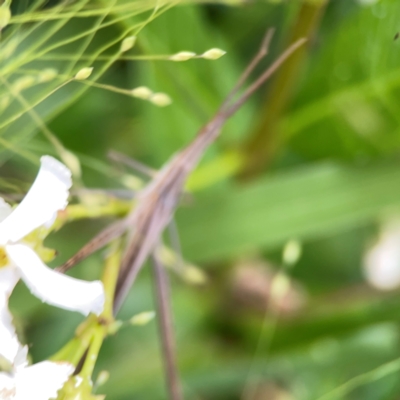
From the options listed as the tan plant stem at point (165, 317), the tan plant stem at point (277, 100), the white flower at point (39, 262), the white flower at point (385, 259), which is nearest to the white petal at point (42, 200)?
the white flower at point (39, 262)

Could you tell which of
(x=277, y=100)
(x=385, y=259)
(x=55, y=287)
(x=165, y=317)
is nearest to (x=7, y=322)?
(x=55, y=287)

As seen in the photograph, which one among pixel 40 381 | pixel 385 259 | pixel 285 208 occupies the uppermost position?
pixel 40 381

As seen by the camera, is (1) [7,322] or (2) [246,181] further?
(2) [246,181]

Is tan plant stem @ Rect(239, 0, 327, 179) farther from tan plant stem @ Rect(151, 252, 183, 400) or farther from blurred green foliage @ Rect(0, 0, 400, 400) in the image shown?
tan plant stem @ Rect(151, 252, 183, 400)

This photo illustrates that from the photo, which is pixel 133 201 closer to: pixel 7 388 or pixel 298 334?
pixel 7 388

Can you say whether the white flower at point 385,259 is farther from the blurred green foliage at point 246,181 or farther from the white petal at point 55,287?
the white petal at point 55,287

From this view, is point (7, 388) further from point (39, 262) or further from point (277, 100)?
point (277, 100)

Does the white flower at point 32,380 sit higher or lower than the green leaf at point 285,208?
higher
